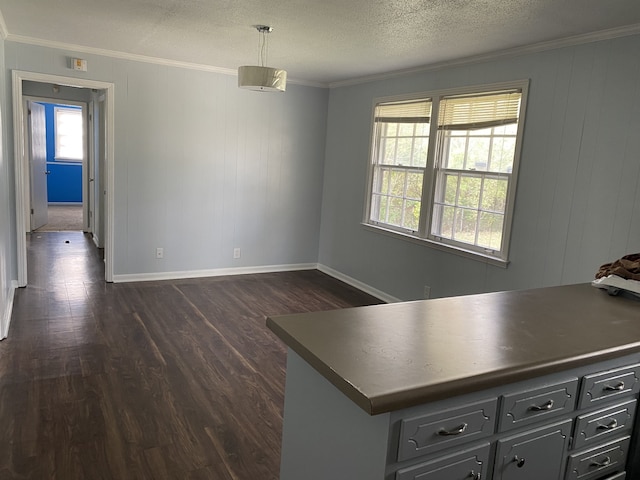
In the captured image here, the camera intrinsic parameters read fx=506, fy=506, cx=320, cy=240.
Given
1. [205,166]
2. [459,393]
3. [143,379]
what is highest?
[205,166]

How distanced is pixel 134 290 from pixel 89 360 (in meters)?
1.81

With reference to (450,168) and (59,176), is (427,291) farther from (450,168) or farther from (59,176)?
(59,176)

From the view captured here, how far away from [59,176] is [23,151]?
6.97 meters

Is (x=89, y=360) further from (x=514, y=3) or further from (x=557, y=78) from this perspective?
(x=557, y=78)

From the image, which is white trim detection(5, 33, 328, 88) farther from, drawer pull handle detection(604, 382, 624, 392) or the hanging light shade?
drawer pull handle detection(604, 382, 624, 392)

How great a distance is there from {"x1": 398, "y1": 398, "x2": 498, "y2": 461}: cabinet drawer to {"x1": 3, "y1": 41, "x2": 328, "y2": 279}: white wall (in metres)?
4.76

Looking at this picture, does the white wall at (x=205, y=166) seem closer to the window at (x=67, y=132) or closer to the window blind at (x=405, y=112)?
the window blind at (x=405, y=112)

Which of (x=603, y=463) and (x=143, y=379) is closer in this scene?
(x=603, y=463)

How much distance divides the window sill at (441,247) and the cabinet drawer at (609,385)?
2160 millimetres

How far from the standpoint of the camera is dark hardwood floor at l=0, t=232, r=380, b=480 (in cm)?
244

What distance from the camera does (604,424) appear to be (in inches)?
72.4

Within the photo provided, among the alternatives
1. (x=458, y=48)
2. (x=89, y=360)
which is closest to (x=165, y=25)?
(x=458, y=48)

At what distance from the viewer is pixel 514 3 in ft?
9.29

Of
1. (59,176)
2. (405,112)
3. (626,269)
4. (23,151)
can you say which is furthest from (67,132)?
(626,269)
